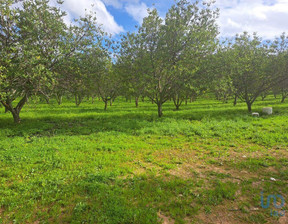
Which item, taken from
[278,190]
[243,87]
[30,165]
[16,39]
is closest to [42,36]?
[16,39]

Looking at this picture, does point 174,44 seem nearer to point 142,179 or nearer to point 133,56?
point 133,56

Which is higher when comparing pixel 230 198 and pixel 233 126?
pixel 233 126

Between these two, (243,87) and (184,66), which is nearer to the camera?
(184,66)

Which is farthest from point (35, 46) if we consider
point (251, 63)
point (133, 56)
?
point (251, 63)

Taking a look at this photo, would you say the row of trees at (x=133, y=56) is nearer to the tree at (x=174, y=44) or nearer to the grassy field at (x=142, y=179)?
the tree at (x=174, y=44)

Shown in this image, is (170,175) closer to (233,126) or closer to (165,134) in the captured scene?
(165,134)

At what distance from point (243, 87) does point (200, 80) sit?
9.84 metres

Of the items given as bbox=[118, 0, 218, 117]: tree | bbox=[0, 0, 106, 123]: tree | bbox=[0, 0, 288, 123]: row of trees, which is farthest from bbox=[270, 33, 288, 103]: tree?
bbox=[0, 0, 106, 123]: tree

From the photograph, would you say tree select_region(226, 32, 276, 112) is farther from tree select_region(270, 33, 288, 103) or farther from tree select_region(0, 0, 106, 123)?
tree select_region(0, 0, 106, 123)

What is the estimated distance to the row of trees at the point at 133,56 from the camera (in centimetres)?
1258

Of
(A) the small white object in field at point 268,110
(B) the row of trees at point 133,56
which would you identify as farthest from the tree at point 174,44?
(A) the small white object in field at point 268,110

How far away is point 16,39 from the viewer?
13078 millimetres

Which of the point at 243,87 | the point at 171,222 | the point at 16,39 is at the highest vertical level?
the point at 16,39

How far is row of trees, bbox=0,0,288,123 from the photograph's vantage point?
12578 millimetres
